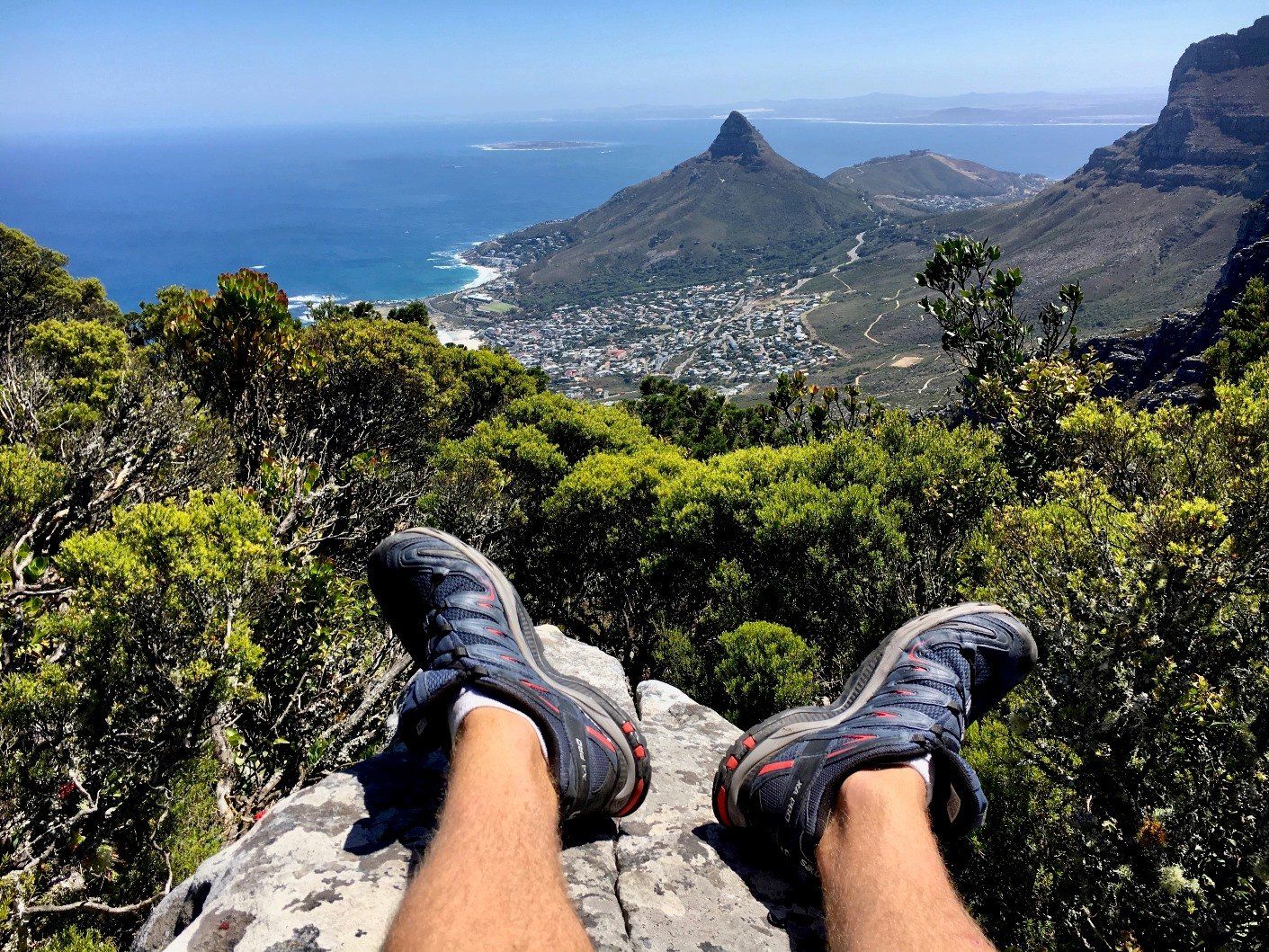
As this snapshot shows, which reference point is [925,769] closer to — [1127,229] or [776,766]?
[776,766]

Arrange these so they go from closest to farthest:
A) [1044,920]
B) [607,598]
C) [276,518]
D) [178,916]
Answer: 1. [178,916]
2. [1044,920]
3. [276,518]
4. [607,598]

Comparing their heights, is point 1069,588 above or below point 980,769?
above

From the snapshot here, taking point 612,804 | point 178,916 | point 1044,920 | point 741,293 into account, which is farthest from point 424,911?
point 741,293

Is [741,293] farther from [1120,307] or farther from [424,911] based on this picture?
[424,911]

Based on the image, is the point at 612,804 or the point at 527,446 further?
the point at 527,446

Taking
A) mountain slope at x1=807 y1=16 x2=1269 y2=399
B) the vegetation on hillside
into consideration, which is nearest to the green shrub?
the vegetation on hillside

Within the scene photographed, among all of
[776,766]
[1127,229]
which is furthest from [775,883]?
[1127,229]
